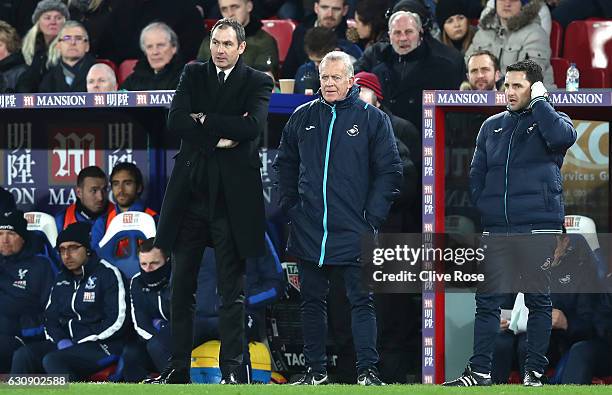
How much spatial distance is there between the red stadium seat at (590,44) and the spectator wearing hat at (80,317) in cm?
428

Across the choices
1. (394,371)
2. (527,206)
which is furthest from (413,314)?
(527,206)

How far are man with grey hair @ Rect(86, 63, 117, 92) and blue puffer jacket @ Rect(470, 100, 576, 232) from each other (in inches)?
136

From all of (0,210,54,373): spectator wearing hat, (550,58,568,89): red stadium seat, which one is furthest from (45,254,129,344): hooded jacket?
(550,58,568,89): red stadium seat

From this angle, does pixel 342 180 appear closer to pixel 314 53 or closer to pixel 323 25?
pixel 314 53

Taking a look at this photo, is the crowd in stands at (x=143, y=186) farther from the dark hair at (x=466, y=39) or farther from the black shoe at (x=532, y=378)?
the black shoe at (x=532, y=378)

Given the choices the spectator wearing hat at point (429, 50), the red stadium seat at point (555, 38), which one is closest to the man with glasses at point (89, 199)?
the spectator wearing hat at point (429, 50)

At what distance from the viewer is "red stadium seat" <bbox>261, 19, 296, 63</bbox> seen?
44.7ft

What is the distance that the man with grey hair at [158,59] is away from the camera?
466 inches

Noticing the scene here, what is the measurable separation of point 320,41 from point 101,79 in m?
1.66

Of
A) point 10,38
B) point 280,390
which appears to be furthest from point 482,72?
point 10,38

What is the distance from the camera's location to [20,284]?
11.2 m

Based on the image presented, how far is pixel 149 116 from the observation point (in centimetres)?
1152

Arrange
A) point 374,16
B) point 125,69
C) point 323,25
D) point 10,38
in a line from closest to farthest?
point 374,16, point 323,25, point 125,69, point 10,38

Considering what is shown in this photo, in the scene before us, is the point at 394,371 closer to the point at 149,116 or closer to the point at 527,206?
the point at 527,206
